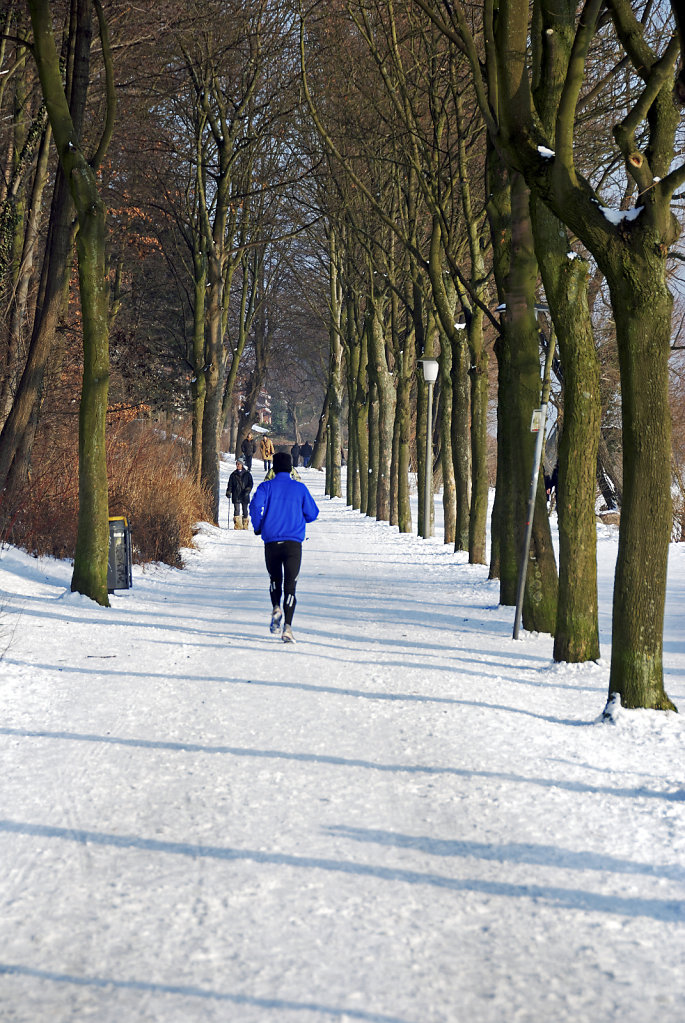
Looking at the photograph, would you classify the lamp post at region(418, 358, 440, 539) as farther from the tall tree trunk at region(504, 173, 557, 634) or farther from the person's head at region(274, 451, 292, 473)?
the person's head at region(274, 451, 292, 473)

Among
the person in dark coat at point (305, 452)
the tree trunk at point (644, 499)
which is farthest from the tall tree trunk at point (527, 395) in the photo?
the person in dark coat at point (305, 452)

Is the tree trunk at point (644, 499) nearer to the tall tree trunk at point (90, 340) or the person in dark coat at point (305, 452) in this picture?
the tall tree trunk at point (90, 340)

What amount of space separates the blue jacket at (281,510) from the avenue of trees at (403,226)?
8.59ft

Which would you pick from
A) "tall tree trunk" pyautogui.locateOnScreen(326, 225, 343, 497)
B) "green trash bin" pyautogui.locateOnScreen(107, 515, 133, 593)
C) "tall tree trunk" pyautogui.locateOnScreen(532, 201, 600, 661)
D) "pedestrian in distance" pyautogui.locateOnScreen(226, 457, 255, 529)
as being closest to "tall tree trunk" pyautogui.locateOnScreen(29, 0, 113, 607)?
"green trash bin" pyautogui.locateOnScreen(107, 515, 133, 593)

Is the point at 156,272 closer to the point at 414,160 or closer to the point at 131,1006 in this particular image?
the point at 414,160

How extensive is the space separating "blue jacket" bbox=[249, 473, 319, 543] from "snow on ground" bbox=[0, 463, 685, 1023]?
4.67ft

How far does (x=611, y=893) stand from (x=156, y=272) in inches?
1643

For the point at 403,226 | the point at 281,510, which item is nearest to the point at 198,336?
the point at 403,226

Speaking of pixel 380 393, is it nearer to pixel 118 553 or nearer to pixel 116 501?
pixel 116 501

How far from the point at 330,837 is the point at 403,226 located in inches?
1022

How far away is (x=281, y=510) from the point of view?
1212 centimetres

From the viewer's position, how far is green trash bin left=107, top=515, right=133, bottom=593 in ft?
51.2

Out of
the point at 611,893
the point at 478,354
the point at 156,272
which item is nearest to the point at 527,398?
the point at 478,354

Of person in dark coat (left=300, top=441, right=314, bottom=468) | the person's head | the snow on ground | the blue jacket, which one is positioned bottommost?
the snow on ground
